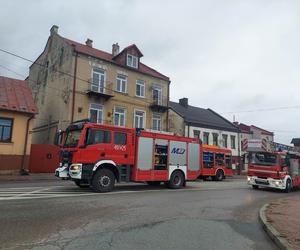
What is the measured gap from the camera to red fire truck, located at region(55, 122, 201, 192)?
45.5 ft

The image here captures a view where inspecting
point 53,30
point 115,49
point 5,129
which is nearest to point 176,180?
point 5,129

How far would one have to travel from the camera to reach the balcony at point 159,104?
34.3 metres

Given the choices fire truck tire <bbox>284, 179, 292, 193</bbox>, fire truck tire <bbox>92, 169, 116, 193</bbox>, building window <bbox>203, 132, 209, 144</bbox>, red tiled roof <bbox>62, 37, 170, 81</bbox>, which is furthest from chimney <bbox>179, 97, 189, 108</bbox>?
fire truck tire <bbox>92, 169, 116, 193</bbox>

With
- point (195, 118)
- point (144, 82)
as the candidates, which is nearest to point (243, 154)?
point (195, 118)

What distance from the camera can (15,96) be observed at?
25.0 metres

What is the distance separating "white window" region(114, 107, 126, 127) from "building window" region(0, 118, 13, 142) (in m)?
10.4

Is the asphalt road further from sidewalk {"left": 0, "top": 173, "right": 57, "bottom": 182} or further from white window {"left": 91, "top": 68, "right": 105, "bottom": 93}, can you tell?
white window {"left": 91, "top": 68, "right": 105, "bottom": 93}

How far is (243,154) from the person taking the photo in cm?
4556

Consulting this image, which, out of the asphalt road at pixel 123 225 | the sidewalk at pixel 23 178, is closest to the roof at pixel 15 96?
the sidewalk at pixel 23 178

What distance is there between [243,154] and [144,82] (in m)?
19.6

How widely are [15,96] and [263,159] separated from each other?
1844cm

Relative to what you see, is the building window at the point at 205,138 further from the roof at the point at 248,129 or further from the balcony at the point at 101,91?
the balcony at the point at 101,91

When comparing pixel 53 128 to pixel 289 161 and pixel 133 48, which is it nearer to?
pixel 133 48

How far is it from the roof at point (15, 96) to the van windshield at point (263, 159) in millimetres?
15827
